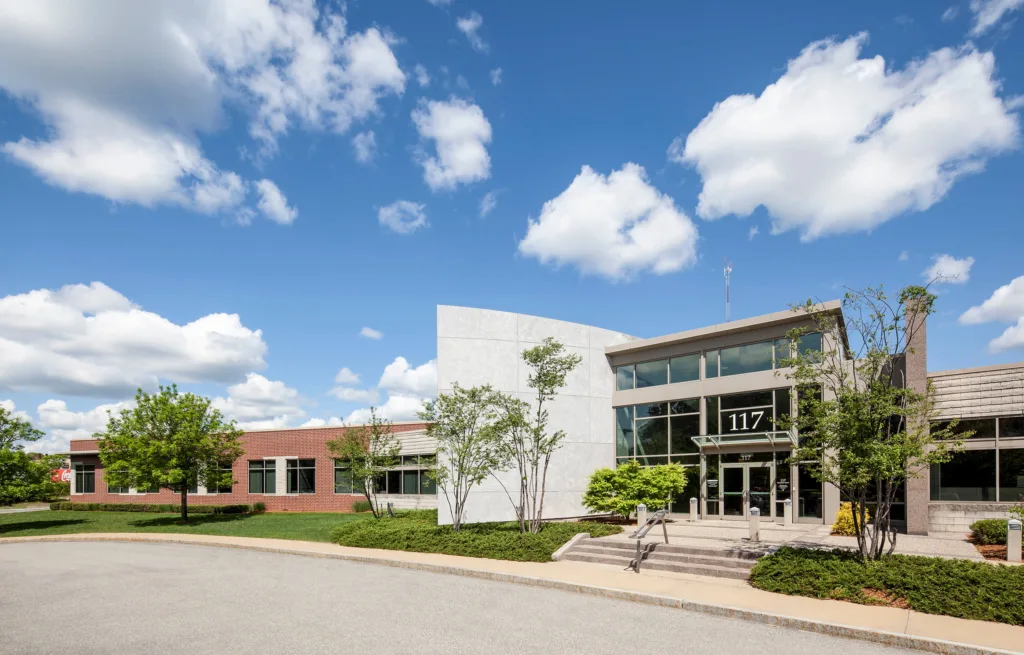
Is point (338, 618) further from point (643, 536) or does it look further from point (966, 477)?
point (966, 477)

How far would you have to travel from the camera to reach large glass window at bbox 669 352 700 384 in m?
25.8

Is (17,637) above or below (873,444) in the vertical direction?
below

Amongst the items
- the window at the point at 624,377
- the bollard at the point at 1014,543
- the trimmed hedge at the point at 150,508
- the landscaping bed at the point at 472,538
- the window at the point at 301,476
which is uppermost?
the window at the point at 624,377

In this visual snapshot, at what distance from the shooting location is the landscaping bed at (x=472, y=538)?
56.5 feet

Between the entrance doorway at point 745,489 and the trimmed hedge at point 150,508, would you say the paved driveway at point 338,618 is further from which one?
the trimmed hedge at point 150,508

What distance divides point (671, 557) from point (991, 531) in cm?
916

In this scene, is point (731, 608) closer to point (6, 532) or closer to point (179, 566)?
point (179, 566)

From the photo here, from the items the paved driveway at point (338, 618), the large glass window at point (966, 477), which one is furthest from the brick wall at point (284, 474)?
the large glass window at point (966, 477)

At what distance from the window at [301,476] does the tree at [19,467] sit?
11933 millimetres

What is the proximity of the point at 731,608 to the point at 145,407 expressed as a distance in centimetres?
2985

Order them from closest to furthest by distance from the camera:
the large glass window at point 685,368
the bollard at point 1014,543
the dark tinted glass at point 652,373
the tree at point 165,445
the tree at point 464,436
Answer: the bollard at point 1014,543
the tree at point 464,436
the large glass window at point 685,368
the dark tinted glass at point 652,373
the tree at point 165,445

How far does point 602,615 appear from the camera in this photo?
11242mm

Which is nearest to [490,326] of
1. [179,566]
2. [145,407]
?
[179,566]

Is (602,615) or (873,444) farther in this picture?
(873,444)
